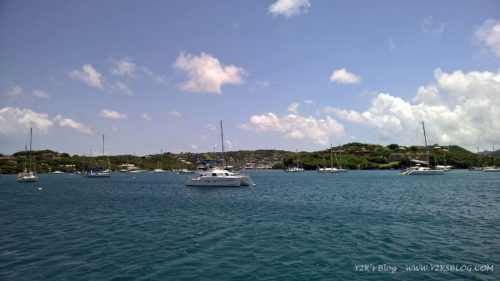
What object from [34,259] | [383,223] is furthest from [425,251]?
[34,259]

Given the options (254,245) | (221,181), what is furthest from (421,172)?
(254,245)

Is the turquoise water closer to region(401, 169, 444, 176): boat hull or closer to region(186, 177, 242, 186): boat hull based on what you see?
region(186, 177, 242, 186): boat hull

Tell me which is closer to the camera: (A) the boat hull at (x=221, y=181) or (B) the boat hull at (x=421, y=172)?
(A) the boat hull at (x=221, y=181)

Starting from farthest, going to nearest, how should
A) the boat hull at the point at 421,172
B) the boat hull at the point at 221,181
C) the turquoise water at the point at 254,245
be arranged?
the boat hull at the point at 421,172
the boat hull at the point at 221,181
the turquoise water at the point at 254,245

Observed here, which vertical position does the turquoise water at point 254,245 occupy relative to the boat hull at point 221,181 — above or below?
below

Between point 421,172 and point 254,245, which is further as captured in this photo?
point 421,172

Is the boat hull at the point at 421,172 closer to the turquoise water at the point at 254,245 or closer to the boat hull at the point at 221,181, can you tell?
the boat hull at the point at 221,181

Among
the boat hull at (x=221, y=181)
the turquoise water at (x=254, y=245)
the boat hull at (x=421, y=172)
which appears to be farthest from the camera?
the boat hull at (x=421, y=172)

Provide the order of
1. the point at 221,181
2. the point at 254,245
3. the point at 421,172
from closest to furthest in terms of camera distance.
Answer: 1. the point at 254,245
2. the point at 221,181
3. the point at 421,172

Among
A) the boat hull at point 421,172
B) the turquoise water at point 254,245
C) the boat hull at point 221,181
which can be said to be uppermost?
the boat hull at point 221,181

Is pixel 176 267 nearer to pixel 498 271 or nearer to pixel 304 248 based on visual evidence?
pixel 304 248

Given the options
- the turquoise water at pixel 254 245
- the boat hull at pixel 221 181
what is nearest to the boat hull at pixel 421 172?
the boat hull at pixel 221 181

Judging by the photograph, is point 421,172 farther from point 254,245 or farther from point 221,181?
point 254,245

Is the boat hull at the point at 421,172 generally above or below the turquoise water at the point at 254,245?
below
